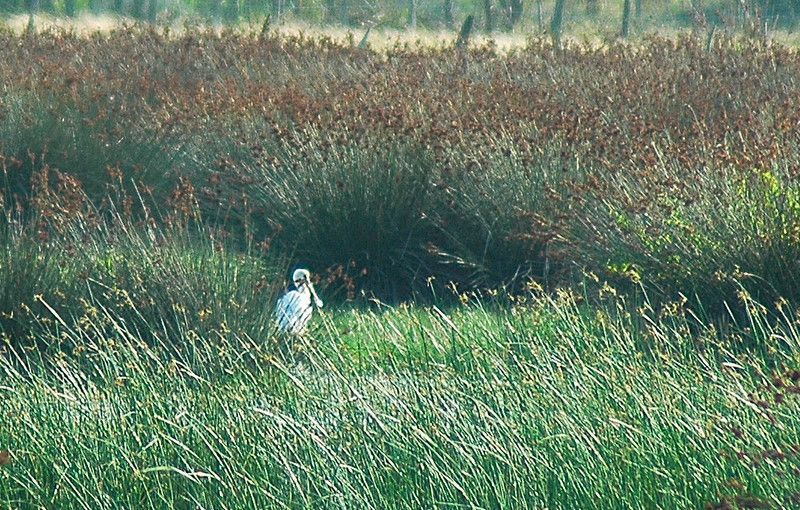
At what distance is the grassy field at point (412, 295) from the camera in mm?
3969

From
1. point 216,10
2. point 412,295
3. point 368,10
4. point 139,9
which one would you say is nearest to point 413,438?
point 412,295

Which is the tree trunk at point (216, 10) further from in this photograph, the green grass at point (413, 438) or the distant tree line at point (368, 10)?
the green grass at point (413, 438)

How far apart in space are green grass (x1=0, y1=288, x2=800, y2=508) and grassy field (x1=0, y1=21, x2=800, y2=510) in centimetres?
1

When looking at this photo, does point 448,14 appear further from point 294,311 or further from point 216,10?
point 294,311

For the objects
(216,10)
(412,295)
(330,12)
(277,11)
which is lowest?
(330,12)

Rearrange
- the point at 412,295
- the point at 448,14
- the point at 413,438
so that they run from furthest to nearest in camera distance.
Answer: the point at 448,14 → the point at 412,295 → the point at 413,438

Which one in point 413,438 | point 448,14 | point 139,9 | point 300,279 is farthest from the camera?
point 448,14

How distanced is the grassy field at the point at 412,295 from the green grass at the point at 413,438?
0.01 metres

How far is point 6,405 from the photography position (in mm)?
4562

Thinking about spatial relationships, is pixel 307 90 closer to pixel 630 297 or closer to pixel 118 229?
pixel 118 229

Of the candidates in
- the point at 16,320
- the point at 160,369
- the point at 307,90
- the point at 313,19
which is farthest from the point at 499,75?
the point at 313,19

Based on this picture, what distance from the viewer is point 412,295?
8242 mm

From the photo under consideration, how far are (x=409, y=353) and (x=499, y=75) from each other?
25.7 feet

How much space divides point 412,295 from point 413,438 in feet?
13.8
